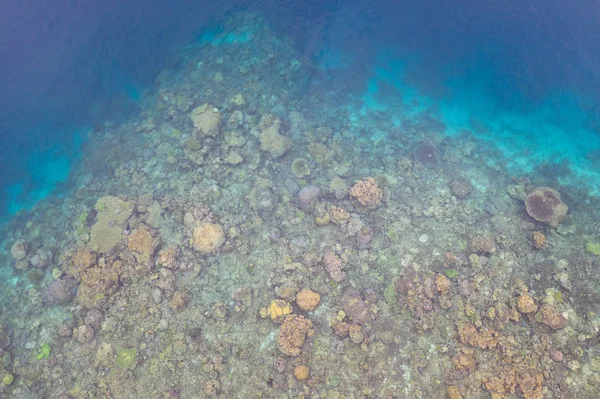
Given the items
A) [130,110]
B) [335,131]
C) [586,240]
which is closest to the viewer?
[586,240]

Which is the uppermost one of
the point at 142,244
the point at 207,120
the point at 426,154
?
the point at 207,120

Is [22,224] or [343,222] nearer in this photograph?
[343,222]

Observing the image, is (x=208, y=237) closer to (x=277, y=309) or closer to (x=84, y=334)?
(x=277, y=309)

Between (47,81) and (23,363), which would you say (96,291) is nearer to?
(23,363)

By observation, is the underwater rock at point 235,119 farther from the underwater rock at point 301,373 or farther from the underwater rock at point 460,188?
the underwater rock at point 301,373

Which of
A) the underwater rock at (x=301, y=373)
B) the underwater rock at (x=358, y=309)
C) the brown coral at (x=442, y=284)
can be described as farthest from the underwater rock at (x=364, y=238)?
the underwater rock at (x=301, y=373)

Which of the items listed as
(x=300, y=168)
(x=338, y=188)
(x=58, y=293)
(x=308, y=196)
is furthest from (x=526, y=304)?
(x=58, y=293)

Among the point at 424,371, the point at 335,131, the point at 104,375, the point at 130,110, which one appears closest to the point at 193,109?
the point at 130,110
